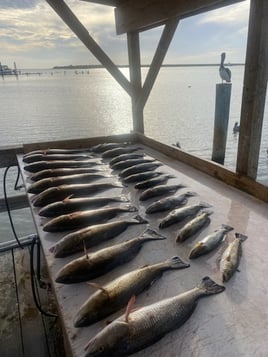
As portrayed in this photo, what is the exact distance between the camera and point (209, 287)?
163cm

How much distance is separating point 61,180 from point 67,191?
31 cm

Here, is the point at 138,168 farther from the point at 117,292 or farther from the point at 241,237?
the point at 117,292

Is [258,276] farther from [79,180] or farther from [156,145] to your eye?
[156,145]

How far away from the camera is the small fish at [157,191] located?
2.85 metres

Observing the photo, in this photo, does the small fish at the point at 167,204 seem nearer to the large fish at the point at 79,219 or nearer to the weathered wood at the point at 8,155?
the large fish at the point at 79,219

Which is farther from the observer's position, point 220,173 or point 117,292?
point 220,173

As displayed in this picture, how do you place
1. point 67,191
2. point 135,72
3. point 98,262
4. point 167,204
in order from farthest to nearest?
point 135,72
point 67,191
point 167,204
point 98,262

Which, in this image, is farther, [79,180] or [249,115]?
[79,180]

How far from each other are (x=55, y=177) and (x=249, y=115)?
2212 millimetres

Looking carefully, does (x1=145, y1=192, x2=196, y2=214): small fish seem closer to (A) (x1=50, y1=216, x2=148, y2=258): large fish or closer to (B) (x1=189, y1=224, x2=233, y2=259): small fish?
(A) (x1=50, y1=216, x2=148, y2=258): large fish

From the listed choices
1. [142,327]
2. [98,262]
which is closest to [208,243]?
[98,262]

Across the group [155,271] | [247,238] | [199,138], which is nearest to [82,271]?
[155,271]

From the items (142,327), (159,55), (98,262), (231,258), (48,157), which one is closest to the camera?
(142,327)

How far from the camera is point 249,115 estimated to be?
9.80 feet
